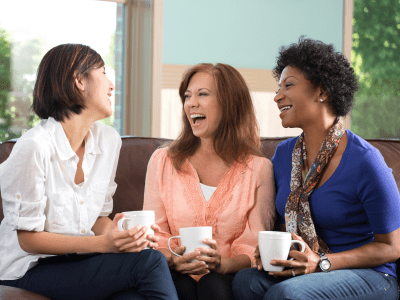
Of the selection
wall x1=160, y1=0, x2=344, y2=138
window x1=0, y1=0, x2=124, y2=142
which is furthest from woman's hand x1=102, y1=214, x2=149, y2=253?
window x1=0, y1=0, x2=124, y2=142

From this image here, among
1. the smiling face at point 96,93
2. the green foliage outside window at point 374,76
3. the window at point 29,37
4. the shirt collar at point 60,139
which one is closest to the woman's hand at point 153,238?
the shirt collar at point 60,139

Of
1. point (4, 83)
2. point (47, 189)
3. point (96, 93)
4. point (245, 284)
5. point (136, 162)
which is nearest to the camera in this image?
point (245, 284)

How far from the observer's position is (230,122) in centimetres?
185

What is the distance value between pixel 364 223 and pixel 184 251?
0.65 metres

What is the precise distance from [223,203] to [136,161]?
1.65ft

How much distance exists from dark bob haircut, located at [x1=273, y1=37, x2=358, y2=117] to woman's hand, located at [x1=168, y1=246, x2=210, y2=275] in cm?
79

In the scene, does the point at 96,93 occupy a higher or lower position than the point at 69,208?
higher

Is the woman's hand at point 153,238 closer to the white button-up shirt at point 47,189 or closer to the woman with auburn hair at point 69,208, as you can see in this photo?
the woman with auburn hair at point 69,208

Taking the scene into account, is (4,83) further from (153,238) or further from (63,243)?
(153,238)

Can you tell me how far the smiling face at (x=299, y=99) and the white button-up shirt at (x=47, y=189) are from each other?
733 mm

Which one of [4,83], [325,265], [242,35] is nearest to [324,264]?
[325,265]

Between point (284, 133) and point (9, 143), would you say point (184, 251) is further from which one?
point (284, 133)

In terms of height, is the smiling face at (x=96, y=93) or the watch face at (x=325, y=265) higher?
the smiling face at (x=96, y=93)

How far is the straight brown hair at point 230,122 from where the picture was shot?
1.81 m
